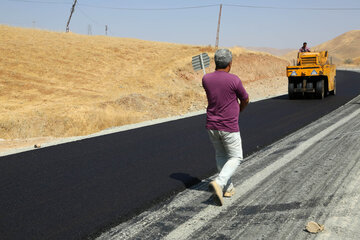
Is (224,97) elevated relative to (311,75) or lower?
elevated

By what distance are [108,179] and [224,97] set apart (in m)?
2.57

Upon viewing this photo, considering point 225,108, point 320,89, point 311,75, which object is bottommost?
point 320,89

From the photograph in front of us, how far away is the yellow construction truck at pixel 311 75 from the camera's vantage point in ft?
58.9

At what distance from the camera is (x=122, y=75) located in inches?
1228

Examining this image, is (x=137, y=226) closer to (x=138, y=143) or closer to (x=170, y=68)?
(x=138, y=143)

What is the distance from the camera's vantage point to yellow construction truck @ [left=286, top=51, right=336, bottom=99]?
18.0 m

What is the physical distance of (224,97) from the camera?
448 centimetres

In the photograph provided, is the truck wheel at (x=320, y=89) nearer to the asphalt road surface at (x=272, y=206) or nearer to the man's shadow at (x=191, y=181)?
the asphalt road surface at (x=272, y=206)

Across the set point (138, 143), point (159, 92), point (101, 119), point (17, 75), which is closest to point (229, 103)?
point (138, 143)

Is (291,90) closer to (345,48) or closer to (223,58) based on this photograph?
(223,58)

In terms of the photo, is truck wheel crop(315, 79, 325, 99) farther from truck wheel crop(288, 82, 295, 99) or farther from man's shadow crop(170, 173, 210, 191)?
man's shadow crop(170, 173, 210, 191)

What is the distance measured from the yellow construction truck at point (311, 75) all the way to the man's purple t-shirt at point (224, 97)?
48.0ft

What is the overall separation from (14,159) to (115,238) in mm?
4642

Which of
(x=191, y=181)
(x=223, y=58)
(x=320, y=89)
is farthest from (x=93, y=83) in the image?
(x=223, y=58)
